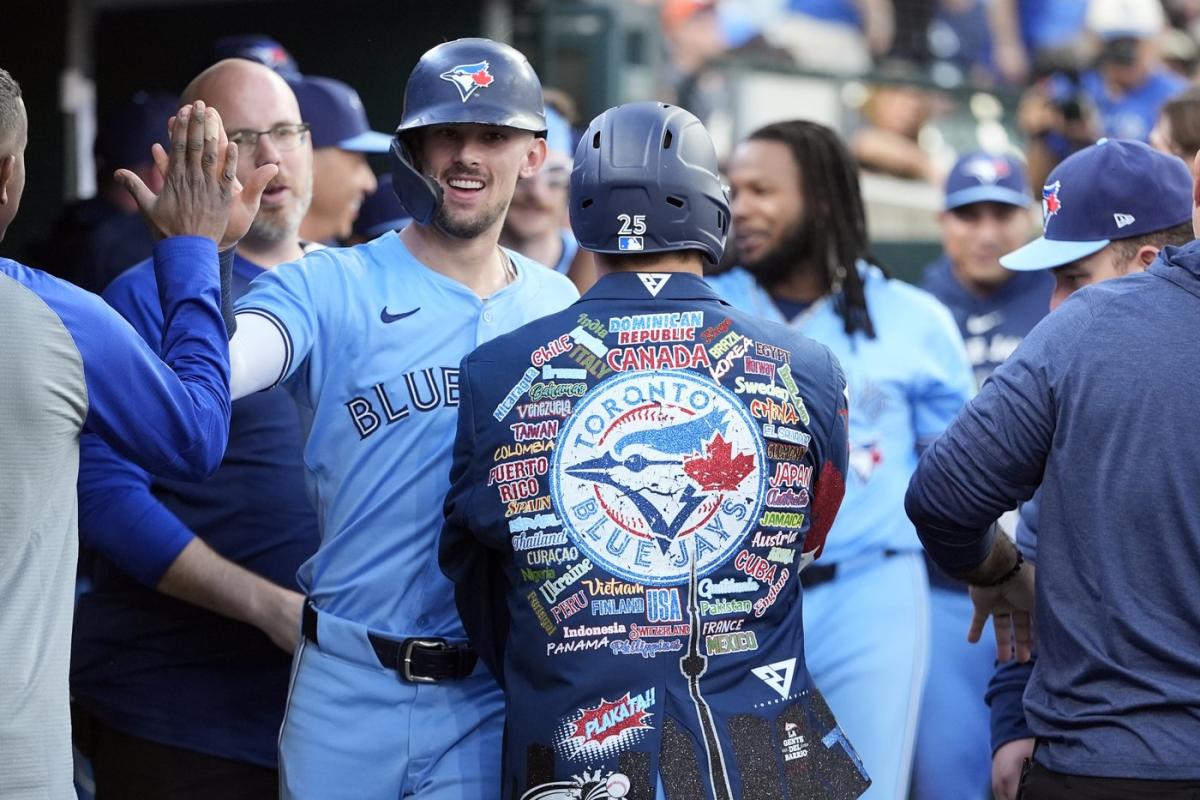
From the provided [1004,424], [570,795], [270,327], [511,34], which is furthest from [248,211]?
[511,34]

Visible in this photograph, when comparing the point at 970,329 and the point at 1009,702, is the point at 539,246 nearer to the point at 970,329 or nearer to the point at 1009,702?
the point at 970,329

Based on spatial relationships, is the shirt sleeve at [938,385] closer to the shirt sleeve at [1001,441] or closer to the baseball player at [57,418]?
the shirt sleeve at [1001,441]

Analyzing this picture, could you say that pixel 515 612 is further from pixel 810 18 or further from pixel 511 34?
pixel 810 18

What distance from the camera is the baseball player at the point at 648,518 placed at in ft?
9.50

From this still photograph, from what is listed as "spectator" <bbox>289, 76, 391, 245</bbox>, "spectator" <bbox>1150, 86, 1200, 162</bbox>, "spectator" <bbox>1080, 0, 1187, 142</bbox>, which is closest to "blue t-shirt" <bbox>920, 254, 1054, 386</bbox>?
"spectator" <bbox>1150, 86, 1200, 162</bbox>

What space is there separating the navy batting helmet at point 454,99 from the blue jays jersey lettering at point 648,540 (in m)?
0.53

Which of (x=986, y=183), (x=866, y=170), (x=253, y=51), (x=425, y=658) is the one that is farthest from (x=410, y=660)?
(x=866, y=170)

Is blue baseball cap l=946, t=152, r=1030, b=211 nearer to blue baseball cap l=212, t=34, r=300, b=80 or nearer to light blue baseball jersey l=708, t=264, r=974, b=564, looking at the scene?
light blue baseball jersey l=708, t=264, r=974, b=564

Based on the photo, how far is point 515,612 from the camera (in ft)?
9.91

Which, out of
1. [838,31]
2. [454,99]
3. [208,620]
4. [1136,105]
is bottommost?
[208,620]

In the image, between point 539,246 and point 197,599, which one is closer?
point 197,599

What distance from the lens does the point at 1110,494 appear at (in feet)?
9.29

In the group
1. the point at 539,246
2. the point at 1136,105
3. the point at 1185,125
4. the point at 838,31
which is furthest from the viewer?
the point at 838,31

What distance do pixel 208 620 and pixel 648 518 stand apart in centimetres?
146
